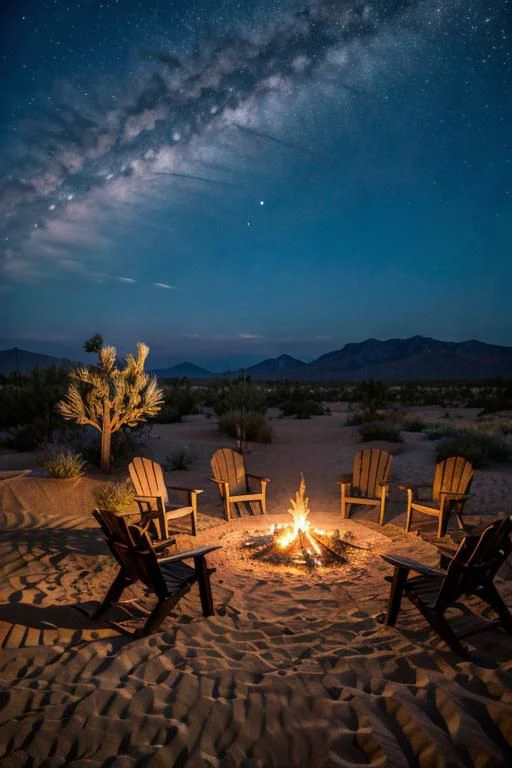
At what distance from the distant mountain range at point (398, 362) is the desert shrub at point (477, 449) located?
204 ft

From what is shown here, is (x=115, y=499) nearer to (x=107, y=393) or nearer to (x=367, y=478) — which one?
(x=107, y=393)

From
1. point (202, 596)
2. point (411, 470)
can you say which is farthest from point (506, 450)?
point (202, 596)

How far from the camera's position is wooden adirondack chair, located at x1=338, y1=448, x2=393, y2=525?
6.44 meters

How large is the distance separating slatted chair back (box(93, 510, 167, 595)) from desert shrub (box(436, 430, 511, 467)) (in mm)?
7526

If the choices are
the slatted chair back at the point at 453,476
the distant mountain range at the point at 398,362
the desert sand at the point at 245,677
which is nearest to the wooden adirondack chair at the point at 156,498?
the desert sand at the point at 245,677

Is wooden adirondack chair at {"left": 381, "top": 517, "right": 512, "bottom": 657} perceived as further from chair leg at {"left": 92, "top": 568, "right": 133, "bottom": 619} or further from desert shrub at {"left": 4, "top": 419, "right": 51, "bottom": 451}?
desert shrub at {"left": 4, "top": 419, "right": 51, "bottom": 451}

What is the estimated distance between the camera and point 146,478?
607 centimetres

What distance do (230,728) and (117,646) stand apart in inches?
44.9

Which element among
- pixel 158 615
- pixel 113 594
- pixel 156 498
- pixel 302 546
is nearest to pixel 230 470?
pixel 156 498

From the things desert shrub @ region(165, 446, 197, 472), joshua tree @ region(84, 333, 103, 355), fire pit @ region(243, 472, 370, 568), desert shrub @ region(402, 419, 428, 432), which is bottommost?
fire pit @ region(243, 472, 370, 568)

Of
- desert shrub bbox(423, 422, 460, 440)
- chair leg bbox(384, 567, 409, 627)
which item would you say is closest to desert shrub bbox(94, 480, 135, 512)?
chair leg bbox(384, 567, 409, 627)

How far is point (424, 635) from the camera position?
3281 mm

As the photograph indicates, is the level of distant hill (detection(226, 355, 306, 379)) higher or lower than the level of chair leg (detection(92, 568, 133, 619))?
higher

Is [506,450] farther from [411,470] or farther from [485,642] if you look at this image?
[485,642]
